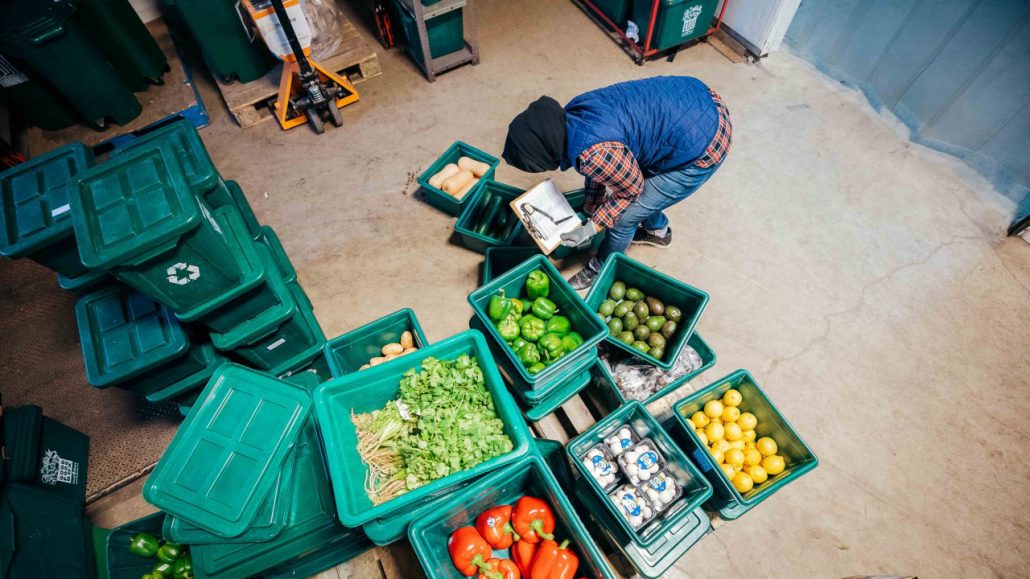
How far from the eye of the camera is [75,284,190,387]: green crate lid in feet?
8.50

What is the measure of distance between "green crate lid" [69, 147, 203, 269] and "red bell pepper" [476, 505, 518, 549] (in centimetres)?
202

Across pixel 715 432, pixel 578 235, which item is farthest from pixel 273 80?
pixel 715 432

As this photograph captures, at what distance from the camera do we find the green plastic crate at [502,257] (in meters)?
3.52

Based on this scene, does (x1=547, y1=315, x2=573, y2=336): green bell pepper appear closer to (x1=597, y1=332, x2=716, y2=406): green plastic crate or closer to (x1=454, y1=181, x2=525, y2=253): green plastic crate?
(x1=597, y1=332, x2=716, y2=406): green plastic crate

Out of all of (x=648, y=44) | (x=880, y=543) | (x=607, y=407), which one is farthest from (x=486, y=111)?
(x=880, y=543)

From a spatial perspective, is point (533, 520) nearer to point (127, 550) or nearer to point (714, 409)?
point (714, 409)

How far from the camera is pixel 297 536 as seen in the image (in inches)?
99.3

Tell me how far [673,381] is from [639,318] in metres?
0.49

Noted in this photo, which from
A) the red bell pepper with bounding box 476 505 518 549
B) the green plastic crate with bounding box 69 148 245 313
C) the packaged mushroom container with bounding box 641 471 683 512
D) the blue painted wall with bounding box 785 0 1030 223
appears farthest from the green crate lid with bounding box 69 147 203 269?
the blue painted wall with bounding box 785 0 1030 223

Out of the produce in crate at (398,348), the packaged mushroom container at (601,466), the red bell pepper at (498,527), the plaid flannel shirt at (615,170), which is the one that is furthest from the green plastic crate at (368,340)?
the plaid flannel shirt at (615,170)

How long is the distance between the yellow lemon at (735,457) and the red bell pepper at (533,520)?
46.7 inches

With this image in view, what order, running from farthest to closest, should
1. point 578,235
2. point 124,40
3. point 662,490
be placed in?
point 124,40, point 578,235, point 662,490

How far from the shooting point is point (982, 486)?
3.33 metres

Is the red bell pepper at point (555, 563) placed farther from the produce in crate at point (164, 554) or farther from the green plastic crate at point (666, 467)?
the produce in crate at point (164, 554)
